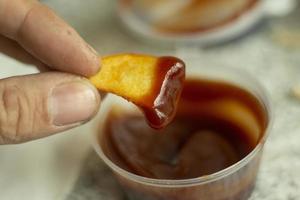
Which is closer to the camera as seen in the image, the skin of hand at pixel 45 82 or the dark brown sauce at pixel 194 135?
the skin of hand at pixel 45 82

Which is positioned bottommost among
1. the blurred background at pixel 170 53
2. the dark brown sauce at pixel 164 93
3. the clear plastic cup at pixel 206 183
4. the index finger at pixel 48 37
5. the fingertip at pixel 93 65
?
the blurred background at pixel 170 53

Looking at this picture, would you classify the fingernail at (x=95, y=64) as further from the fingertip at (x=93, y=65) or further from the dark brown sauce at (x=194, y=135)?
the dark brown sauce at (x=194, y=135)

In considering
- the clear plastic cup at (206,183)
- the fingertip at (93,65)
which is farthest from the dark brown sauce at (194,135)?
the fingertip at (93,65)

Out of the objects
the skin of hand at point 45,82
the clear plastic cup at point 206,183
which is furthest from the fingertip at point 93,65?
the clear plastic cup at point 206,183

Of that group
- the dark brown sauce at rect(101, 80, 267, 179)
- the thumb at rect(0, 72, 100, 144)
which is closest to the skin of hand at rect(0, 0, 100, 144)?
the thumb at rect(0, 72, 100, 144)

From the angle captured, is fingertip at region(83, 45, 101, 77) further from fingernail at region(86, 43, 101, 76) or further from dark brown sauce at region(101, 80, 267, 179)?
dark brown sauce at region(101, 80, 267, 179)

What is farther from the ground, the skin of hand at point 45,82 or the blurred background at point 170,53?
the skin of hand at point 45,82
